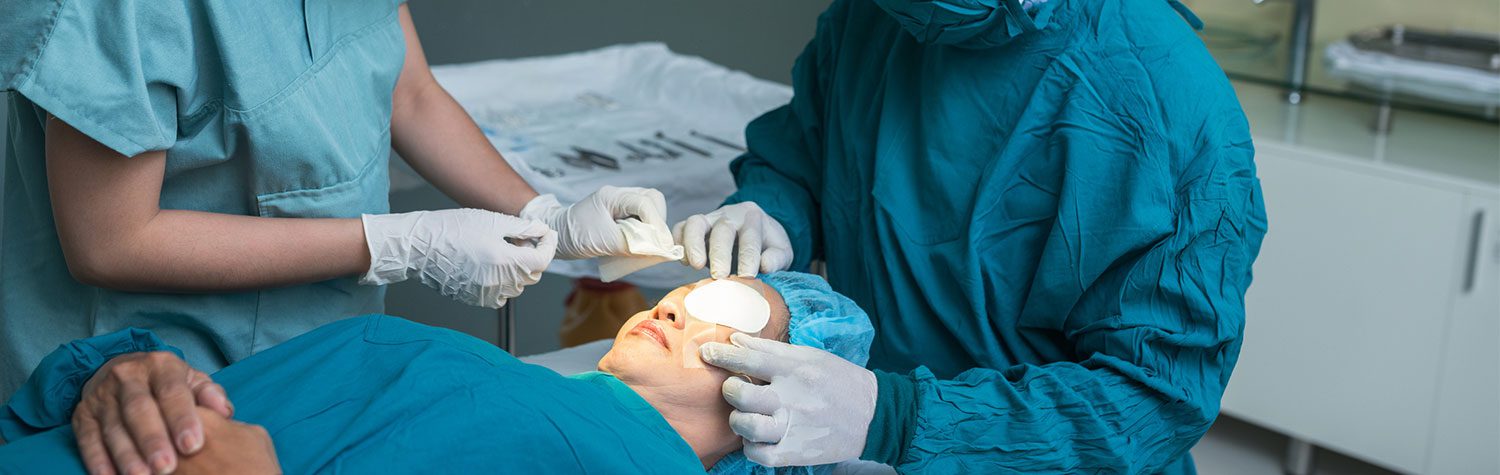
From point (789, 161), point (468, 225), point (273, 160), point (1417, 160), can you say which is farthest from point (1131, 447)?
point (1417, 160)

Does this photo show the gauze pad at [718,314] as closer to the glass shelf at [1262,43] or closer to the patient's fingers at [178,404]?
the patient's fingers at [178,404]

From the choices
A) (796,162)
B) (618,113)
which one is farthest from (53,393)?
(618,113)

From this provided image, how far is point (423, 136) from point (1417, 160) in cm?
202

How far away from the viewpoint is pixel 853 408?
139 centimetres

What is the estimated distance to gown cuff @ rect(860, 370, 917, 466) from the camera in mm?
1395

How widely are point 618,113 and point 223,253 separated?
140 centimetres

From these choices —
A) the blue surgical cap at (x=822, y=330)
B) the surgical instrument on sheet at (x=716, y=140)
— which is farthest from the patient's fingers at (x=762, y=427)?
the surgical instrument on sheet at (x=716, y=140)

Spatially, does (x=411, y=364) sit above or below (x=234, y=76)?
below

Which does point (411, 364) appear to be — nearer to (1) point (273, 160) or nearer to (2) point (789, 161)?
(1) point (273, 160)

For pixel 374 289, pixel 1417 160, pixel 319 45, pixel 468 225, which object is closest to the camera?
pixel 319 45

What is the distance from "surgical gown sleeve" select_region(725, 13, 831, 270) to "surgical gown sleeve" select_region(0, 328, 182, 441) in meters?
0.90

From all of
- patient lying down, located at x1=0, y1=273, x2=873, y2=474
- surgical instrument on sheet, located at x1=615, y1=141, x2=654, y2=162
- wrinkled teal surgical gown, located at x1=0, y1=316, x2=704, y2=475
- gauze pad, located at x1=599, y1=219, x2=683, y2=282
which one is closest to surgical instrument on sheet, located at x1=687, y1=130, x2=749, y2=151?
surgical instrument on sheet, located at x1=615, y1=141, x2=654, y2=162

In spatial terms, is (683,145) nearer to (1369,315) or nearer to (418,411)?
(418,411)

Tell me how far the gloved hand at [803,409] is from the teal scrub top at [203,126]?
59cm
